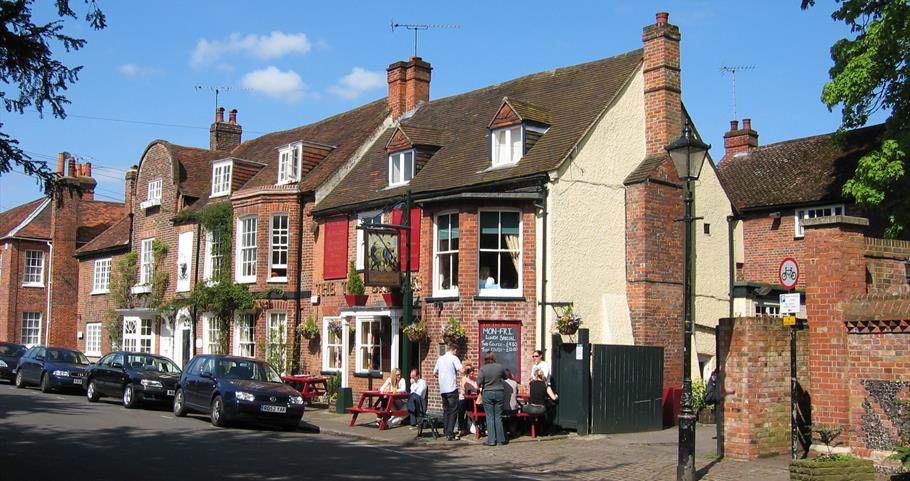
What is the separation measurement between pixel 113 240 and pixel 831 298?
3380 centimetres

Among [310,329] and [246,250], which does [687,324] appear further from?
[246,250]

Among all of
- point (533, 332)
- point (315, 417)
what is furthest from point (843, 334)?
point (315, 417)

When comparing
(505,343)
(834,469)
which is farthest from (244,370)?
(834,469)

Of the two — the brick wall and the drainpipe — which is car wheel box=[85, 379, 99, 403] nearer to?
the brick wall

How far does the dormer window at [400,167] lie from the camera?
89.5ft

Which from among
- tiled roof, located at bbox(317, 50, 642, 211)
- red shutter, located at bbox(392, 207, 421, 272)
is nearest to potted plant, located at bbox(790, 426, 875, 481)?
tiled roof, located at bbox(317, 50, 642, 211)

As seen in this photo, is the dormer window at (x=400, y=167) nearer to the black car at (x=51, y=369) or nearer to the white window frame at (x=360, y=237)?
the white window frame at (x=360, y=237)

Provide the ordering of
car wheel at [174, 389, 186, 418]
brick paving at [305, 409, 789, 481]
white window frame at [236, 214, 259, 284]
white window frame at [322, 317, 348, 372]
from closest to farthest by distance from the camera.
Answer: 1. brick paving at [305, 409, 789, 481]
2. car wheel at [174, 389, 186, 418]
3. white window frame at [322, 317, 348, 372]
4. white window frame at [236, 214, 259, 284]

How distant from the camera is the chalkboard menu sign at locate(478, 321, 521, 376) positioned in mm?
22406

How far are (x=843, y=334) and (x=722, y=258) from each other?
11.8 m

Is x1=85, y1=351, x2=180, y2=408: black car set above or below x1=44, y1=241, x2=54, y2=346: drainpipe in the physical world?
below

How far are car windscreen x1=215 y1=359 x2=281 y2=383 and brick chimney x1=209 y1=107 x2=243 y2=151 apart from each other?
67.7 ft

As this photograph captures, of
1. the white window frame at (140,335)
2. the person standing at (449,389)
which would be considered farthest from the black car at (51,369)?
the person standing at (449,389)

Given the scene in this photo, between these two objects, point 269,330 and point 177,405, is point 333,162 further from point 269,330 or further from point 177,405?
point 177,405
